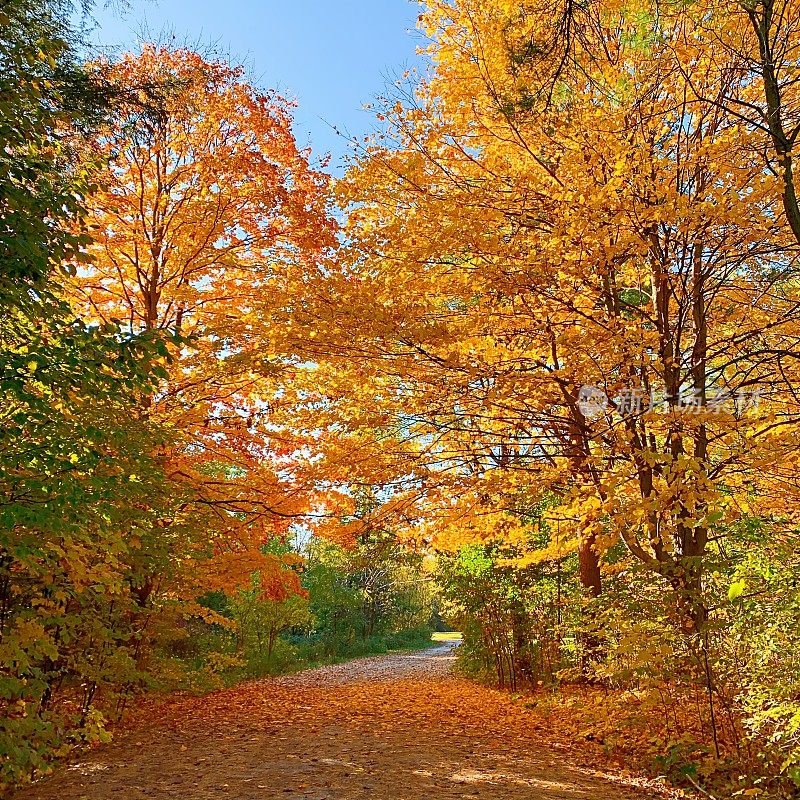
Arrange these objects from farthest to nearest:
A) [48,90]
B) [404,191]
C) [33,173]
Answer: [404,191] < [48,90] < [33,173]

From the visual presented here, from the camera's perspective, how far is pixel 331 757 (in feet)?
18.2

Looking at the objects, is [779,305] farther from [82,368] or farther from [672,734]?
[82,368]

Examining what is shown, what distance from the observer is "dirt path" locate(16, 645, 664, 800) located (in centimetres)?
453

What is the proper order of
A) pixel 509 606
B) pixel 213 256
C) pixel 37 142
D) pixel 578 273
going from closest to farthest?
pixel 37 142
pixel 578 273
pixel 213 256
pixel 509 606

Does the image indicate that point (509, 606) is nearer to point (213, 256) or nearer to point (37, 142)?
point (213, 256)

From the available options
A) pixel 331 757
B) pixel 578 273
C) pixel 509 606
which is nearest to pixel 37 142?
pixel 578 273

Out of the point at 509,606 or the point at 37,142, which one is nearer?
the point at 37,142

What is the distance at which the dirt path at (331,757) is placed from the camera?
4.53m

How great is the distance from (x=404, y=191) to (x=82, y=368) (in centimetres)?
372

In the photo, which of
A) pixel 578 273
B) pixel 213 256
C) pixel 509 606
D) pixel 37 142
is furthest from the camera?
pixel 509 606

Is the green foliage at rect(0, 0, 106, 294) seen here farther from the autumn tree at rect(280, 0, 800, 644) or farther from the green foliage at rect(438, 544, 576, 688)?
the green foliage at rect(438, 544, 576, 688)

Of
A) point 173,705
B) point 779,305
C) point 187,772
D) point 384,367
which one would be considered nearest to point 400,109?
point 384,367

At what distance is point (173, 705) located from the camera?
27.5 feet

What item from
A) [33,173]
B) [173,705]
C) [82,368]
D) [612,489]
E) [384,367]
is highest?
[33,173]
